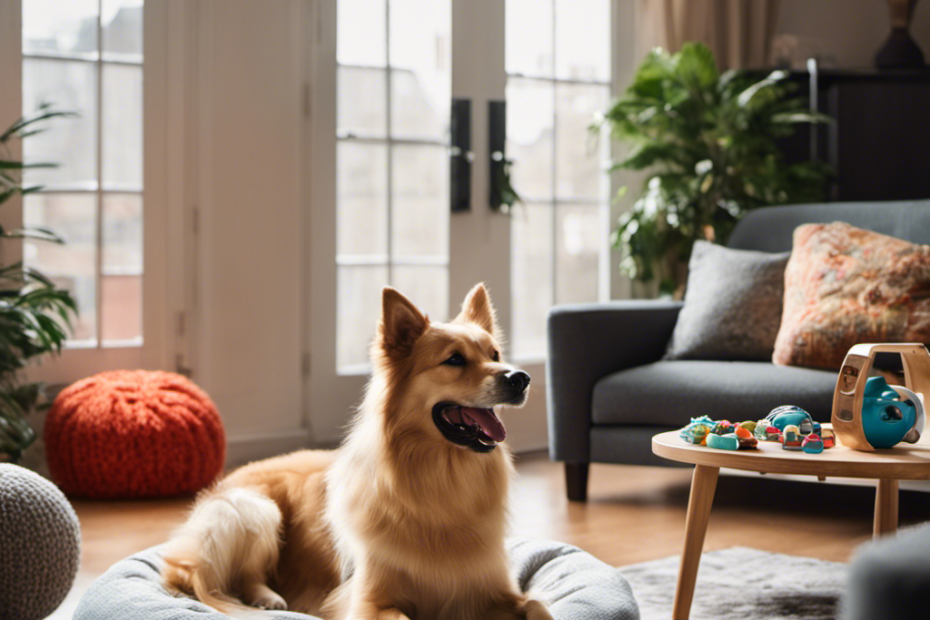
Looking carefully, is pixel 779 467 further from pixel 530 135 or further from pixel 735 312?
pixel 530 135

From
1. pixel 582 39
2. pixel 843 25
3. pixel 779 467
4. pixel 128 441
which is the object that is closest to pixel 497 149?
pixel 582 39

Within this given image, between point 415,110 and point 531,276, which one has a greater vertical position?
point 415,110

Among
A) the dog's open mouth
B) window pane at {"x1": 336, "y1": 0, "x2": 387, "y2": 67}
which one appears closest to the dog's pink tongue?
the dog's open mouth

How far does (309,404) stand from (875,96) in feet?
9.54

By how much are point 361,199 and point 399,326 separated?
2.49 m

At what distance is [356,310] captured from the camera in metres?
4.24

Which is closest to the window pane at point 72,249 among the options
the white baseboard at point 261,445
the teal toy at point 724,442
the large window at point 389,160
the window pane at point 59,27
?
the window pane at point 59,27

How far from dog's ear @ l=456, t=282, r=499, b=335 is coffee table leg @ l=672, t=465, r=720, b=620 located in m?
0.50

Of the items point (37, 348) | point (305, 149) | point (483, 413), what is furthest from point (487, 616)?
point (305, 149)

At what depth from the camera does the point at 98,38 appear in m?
3.74

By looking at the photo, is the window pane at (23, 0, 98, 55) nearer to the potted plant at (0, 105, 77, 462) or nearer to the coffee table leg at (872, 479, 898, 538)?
the potted plant at (0, 105, 77, 462)

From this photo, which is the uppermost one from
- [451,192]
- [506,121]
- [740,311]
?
[506,121]

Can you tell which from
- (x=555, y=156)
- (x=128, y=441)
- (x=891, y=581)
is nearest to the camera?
(x=891, y=581)

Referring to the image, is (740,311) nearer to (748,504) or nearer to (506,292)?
(748,504)
